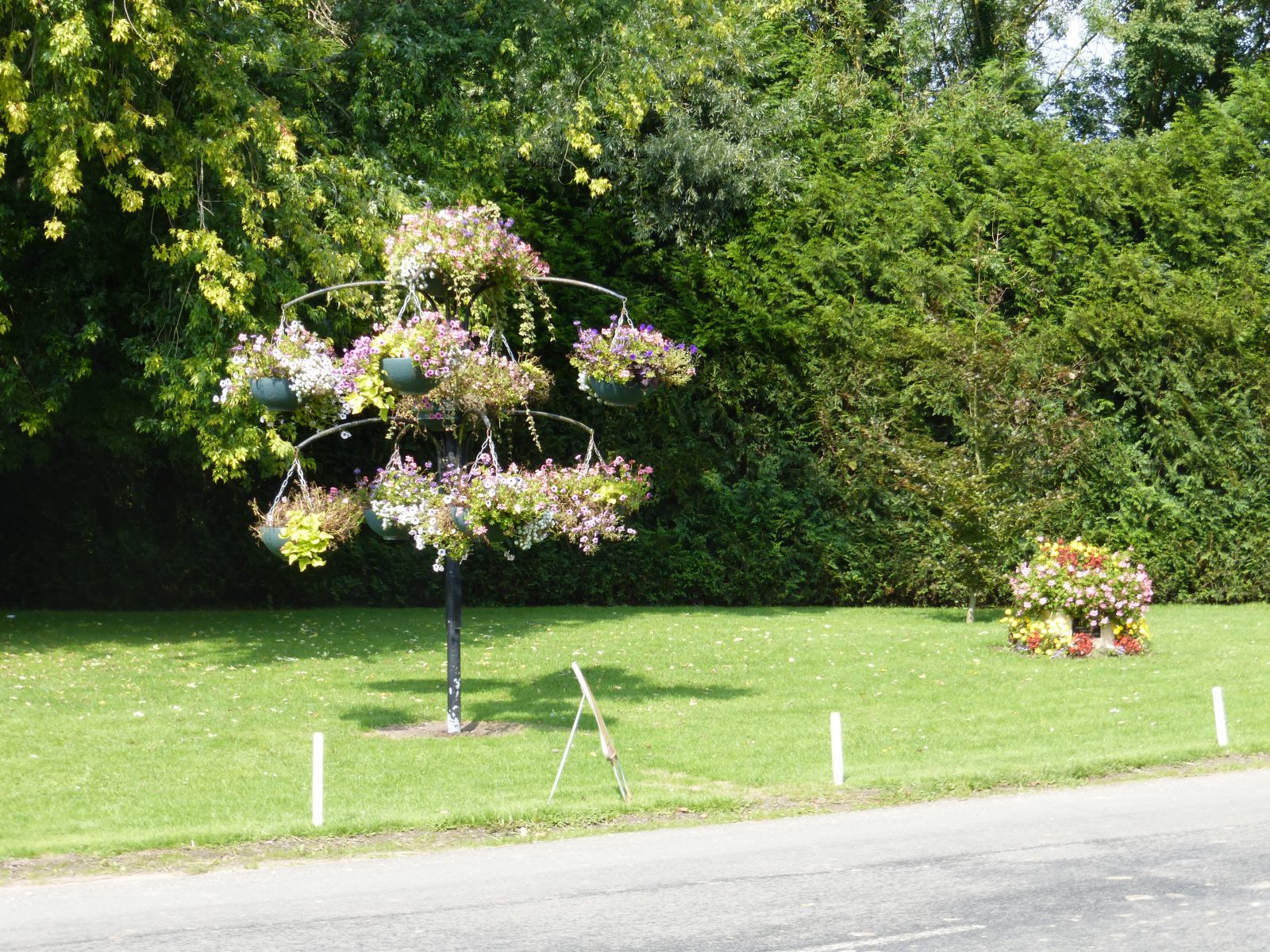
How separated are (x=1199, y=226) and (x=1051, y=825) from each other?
18.7m

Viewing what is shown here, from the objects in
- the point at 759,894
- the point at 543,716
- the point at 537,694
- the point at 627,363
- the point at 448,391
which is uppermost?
the point at 627,363

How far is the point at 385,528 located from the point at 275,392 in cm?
144

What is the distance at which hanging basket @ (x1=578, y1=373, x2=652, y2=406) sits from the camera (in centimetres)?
1179

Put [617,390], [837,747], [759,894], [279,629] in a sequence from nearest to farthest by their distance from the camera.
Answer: [759,894] < [837,747] < [617,390] < [279,629]

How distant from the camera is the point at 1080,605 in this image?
17250 millimetres

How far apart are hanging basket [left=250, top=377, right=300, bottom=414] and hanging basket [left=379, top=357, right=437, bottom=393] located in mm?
886

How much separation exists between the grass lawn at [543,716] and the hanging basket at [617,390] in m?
2.98

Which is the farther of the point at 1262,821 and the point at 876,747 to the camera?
the point at 876,747

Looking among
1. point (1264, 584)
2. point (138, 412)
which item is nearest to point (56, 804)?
point (138, 412)

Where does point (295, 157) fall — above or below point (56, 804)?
above

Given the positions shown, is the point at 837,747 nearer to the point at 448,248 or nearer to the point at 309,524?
the point at 309,524

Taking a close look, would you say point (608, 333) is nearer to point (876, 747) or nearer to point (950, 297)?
point (876, 747)

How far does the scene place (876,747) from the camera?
39.2ft

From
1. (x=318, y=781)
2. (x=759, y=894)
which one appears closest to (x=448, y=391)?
(x=318, y=781)
